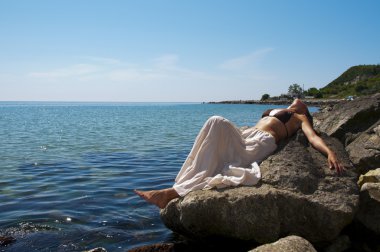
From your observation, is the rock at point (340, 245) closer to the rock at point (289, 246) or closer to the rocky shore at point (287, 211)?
the rocky shore at point (287, 211)

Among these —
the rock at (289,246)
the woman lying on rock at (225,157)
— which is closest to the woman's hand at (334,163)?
the woman lying on rock at (225,157)

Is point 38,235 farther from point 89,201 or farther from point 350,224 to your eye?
point 350,224

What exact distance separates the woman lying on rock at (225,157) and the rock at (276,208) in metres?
0.25

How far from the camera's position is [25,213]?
9.57 metres

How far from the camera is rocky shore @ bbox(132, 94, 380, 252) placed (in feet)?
21.5

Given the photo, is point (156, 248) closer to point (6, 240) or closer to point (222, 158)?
point (222, 158)

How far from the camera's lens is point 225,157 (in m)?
7.82

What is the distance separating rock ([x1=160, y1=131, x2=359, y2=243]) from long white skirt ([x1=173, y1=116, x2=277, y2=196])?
9.2 inches

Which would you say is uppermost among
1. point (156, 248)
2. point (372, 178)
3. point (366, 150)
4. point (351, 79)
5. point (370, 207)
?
point (351, 79)

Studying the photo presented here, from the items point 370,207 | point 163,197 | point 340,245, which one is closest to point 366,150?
point 370,207

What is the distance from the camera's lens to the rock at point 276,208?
6543mm

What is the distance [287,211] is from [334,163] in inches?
59.1

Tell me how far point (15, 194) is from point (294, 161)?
27.3ft

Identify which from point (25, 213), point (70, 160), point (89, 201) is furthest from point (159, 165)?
point (25, 213)
